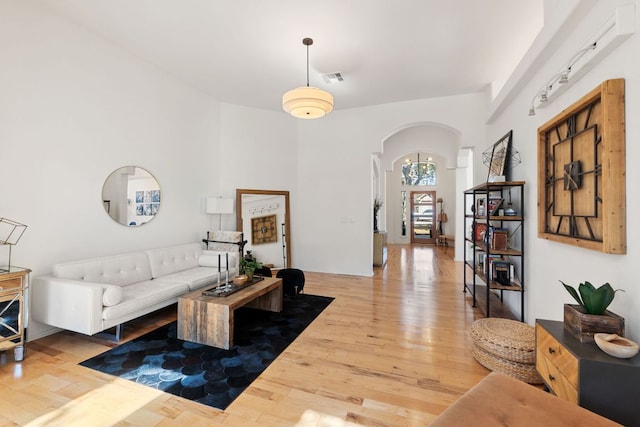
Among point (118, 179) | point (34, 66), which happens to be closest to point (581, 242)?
point (118, 179)

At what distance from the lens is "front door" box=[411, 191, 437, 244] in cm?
1144

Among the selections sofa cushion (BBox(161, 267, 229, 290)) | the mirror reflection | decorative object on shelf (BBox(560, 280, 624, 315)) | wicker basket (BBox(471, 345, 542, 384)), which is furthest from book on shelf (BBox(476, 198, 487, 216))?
sofa cushion (BBox(161, 267, 229, 290))

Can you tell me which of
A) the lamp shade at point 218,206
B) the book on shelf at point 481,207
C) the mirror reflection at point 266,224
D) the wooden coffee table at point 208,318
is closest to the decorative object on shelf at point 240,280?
the wooden coffee table at point 208,318

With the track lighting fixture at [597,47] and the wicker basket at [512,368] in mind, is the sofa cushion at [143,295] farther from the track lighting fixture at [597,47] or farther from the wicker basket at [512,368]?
the track lighting fixture at [597,47]

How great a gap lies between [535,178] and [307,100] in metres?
2.60

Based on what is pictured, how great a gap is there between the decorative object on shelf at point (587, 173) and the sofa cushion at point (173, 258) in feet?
14.6

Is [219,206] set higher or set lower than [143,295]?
higher

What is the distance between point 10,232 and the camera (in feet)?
8.90

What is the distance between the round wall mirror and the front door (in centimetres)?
971

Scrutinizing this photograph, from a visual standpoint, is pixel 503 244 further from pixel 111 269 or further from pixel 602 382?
pixel 111 269

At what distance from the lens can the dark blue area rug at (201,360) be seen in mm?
2139

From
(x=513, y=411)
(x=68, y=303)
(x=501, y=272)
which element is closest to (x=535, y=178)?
(x=501, y=272)

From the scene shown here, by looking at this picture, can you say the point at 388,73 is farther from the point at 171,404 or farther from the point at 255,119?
the point at 171,404

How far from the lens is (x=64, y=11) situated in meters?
3.02
